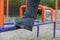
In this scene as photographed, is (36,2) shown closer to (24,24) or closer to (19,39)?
(24,24)

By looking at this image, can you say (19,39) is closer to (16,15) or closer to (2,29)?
(2,29)

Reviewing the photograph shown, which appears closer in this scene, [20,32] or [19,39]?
[19,39]

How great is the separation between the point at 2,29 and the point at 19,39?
920 millimetres

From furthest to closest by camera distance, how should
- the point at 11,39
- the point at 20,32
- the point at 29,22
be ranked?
the point at 20,32, the point at 11,39, the point at 29,22

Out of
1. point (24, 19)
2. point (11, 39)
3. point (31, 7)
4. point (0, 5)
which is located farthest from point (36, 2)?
point (11, 39)

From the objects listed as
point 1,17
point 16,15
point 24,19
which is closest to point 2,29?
point 1,17

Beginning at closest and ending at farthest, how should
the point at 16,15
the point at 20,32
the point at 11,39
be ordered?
the point at 11,39
the point at 20,32
the point at 16,15

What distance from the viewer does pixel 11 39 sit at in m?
2.78

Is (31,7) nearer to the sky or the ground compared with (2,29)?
nearer to the sky

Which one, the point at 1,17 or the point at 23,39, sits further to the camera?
the point at 23,39

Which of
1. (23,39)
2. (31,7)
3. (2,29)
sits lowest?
(23,39)

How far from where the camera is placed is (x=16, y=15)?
4.53m

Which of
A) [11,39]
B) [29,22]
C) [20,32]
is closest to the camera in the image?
[29,22]

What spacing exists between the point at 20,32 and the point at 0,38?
0.60 metres
